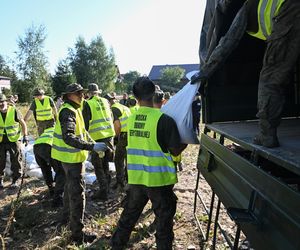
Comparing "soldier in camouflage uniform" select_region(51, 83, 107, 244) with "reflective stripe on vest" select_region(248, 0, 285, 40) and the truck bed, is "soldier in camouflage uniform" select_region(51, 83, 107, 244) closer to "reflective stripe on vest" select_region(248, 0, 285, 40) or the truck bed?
the truck bed

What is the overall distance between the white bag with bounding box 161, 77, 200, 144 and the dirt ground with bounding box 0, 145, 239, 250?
1679 mm

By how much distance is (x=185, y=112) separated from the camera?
3277 millimetres

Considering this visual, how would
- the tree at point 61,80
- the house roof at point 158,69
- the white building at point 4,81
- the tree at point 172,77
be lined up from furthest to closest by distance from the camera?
the house roof at point 158,69 → the tree at point 172,77 → the white building at point 4,81 → the tree at point 61,80

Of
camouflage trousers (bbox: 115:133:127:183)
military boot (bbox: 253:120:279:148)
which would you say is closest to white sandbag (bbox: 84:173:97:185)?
camouflage trousers (bbox: 115:133:127:183)

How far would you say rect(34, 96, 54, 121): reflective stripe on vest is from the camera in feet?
30.9

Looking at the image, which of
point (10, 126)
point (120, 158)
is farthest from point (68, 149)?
point (10, 126)

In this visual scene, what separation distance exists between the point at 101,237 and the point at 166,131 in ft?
7.22

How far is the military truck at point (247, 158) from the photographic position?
1.75m

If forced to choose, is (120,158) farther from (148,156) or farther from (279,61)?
(279,61)

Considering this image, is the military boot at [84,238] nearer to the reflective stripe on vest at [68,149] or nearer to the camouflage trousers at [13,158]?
the reflective stripe on vest at [68,149]

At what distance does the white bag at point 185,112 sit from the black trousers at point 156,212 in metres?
0.54

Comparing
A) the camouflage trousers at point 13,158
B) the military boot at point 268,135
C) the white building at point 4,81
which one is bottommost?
the camouflage trousers at point 13,158

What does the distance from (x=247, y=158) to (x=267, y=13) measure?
1420mm

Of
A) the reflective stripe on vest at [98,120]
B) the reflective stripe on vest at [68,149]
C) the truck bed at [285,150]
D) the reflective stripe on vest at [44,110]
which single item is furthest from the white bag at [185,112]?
the reflective stripe on vest at [44,110]
